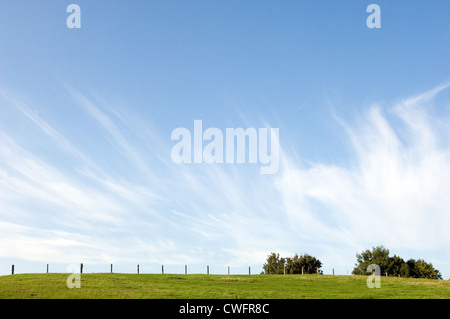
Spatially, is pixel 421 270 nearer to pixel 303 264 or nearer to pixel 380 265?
pixel 380 265

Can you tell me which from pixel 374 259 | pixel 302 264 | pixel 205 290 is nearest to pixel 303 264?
pixel 302 264

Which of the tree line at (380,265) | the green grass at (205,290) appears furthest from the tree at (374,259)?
the green grass at (205,290)

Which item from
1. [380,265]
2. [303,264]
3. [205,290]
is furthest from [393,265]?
[205,290]

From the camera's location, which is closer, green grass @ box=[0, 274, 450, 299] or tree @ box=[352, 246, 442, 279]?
green grass @ box=[0, 274, 450, 299]

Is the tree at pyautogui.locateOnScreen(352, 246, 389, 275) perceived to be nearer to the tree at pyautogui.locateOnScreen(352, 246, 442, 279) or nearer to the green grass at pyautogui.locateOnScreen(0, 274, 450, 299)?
the tree at pyautogui.locateOnScreen(352, 246, 442, 279)

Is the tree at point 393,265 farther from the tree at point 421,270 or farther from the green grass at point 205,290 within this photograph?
the green grass at point 205,290

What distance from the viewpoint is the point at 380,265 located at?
12838 centimetres

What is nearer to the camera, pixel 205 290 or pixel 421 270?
pixel 205 290

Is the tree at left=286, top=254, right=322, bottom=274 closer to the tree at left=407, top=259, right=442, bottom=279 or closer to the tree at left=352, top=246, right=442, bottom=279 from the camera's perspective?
the tree at left=352, top=246, right=442, bottom=279

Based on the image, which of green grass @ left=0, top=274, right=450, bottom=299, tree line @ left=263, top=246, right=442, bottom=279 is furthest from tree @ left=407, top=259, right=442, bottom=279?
green grass @ left=0, top=274, right=450, bottom=299

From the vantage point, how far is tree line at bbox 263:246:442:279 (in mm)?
124375

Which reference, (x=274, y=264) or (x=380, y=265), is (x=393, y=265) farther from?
(x=274, y=264)
